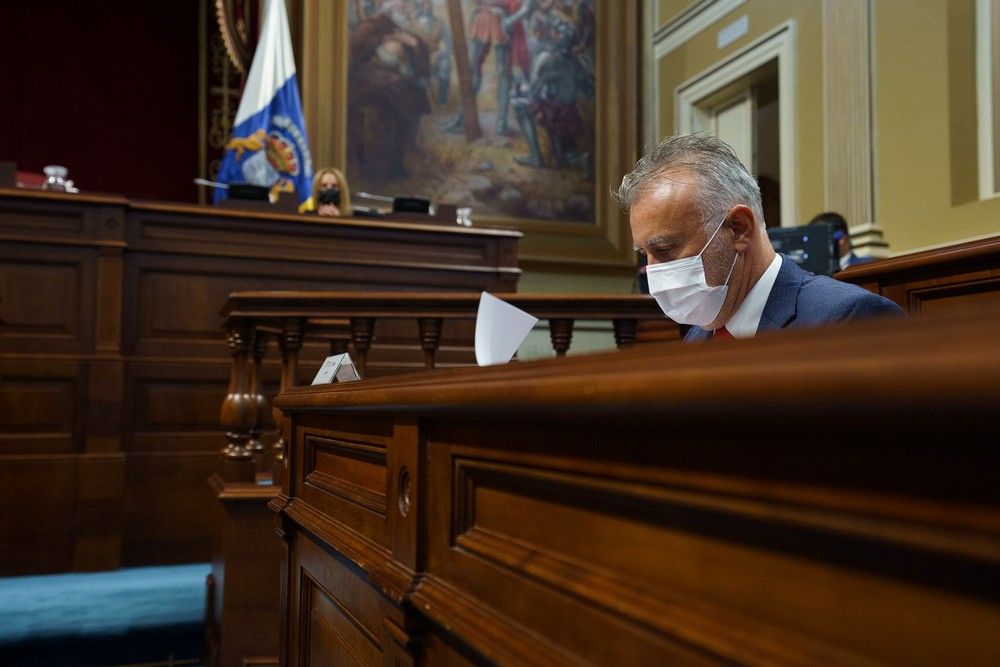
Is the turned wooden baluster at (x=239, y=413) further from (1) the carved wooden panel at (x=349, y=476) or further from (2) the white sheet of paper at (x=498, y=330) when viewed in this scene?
(2) the white sheet of paper at (x=498, y=330)

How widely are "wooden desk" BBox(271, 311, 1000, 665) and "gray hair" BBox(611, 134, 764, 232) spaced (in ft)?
3.33

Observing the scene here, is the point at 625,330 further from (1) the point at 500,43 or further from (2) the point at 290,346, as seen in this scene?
(1) the point at 500,43

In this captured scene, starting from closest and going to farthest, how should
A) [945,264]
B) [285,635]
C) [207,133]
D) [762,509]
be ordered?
[762,509]
[285,635]
[945,264]
[207,133]

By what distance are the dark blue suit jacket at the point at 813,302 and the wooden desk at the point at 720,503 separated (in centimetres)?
87

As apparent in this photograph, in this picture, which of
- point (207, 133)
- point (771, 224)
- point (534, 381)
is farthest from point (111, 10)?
point (534, 381)

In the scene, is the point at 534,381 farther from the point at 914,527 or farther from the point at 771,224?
the point at 771,224

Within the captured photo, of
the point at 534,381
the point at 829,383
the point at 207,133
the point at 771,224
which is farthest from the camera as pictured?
the point at 207,133

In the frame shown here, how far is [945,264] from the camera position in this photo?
235cm

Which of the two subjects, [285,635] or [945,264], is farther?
[945,264]

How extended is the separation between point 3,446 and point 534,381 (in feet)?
14.8

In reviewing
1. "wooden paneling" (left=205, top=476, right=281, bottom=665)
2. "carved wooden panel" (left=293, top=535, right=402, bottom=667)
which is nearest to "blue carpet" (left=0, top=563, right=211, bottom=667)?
"wooden paneling" (left=205, top=476, right=281, bottom=665)

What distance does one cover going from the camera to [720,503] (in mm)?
579

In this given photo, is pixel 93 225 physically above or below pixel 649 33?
below

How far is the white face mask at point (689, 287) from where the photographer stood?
191 centimetres
